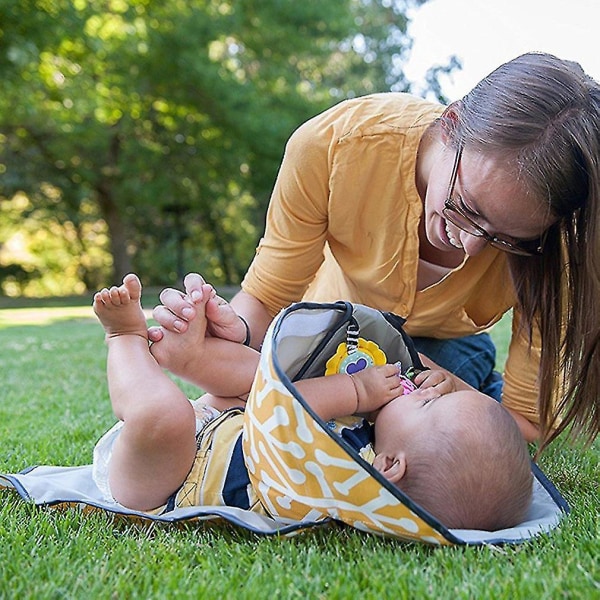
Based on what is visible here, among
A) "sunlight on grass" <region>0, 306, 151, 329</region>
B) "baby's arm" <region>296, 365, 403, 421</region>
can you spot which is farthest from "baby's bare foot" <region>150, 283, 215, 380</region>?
"sunlight on grass" <region>0, 306, 151, 329</region>

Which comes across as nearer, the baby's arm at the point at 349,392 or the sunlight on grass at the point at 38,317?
the baby's arm at the point at 349,392

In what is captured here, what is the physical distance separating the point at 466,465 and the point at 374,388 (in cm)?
30

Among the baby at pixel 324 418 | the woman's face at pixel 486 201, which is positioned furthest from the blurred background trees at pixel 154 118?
the woman's face at pixel 486 201

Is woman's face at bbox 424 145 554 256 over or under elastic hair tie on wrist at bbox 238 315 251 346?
over

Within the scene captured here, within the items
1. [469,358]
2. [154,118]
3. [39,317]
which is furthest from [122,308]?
[154,118]

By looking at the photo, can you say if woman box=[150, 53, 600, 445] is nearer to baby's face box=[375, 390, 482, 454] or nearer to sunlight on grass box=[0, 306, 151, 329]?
baby's face box=[375, 390, 482, 454]

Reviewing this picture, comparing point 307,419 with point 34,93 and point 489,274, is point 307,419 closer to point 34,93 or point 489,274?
point 489,274

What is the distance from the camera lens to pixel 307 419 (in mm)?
1146

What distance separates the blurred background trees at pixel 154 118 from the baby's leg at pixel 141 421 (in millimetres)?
7989

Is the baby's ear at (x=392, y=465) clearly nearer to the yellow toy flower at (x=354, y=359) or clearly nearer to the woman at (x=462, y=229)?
the yellow toy flower at (x=354, y=359)

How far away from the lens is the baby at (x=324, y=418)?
129 centimetres

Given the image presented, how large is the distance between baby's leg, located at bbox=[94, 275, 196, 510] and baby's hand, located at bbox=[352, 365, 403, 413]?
35 cm

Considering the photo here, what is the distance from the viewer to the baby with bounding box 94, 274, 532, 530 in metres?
1.29

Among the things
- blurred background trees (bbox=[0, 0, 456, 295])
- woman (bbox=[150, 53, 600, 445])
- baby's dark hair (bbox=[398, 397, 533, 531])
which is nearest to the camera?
baby's dark hair (bbox=[398, 397, 533, 531])
